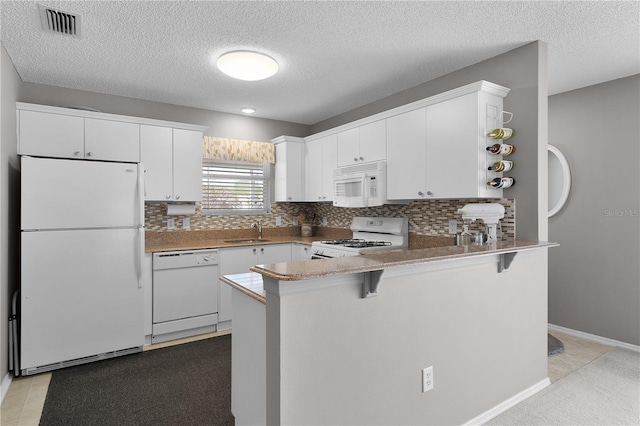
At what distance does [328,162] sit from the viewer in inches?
172

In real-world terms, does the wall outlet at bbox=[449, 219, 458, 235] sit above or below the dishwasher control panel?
above

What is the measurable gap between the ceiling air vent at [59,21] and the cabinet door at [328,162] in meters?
2.57

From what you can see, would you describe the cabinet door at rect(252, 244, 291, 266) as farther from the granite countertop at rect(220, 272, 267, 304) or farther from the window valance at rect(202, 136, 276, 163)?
the granite countertop at rect(220, 272, 267, 304)

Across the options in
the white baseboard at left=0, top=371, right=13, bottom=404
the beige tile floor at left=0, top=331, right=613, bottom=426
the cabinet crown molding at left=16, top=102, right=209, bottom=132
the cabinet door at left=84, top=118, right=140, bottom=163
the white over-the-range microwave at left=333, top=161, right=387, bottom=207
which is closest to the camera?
the beige tile floor at left=0, top=331, right=613, bottom=426

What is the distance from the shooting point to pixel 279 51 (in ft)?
9.21

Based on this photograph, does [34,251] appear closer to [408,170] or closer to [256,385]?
[256,385]

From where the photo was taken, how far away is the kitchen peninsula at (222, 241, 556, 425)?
1519 millimetres

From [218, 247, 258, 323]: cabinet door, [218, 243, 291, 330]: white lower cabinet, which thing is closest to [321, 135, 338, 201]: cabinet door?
[218, 243, 291, 330]: white lower cabinet

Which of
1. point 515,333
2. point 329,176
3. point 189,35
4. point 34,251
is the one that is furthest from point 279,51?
point 515,333

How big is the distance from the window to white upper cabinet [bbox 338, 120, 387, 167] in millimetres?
1289

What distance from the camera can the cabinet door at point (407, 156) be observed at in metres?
3.12

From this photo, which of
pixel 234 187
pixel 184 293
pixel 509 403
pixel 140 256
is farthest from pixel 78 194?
pixel 509 403

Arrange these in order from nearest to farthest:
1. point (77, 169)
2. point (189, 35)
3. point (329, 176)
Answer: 1. point (189, 35)
2. point (77, 169)
3. point (329, 176)

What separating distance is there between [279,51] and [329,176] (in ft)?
5.90
